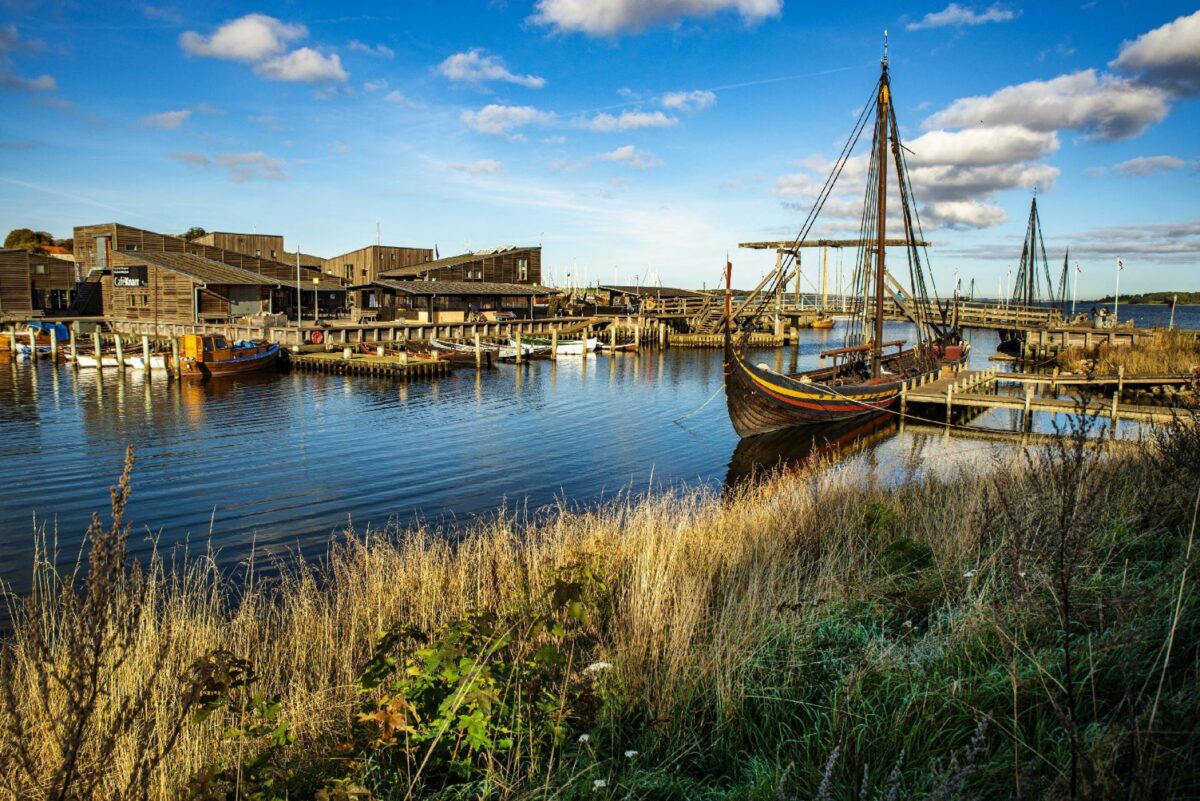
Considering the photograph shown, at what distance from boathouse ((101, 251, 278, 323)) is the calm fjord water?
14116 mm

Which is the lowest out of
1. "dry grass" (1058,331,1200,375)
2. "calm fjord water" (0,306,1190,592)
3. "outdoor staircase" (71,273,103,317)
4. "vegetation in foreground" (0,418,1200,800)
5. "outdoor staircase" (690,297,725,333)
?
"calm fjord water" (0,306,1190,592)

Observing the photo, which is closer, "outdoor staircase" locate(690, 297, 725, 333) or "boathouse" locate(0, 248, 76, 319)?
"boathouse" locate(0, 248, 76, 319)

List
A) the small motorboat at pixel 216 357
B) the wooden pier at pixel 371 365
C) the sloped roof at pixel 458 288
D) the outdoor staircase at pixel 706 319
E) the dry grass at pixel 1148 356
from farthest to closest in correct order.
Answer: the outdoor staircase at pixel 706 319
the sloped roof at pixel 458 288
the wooden pier at pixel 371 365
the small motorboat at pixel 216 357
the dry grass at pixel 1148 356

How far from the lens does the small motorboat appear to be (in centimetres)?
4041

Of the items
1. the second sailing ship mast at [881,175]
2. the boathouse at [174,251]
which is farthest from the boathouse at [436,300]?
the second sailing ship mast at [881,175]

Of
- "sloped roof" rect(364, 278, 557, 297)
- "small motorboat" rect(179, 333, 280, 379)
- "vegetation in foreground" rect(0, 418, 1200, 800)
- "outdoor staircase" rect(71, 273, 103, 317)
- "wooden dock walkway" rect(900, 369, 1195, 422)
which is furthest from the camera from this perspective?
"outdoor staircase" rect(71, 273, 103, 317)

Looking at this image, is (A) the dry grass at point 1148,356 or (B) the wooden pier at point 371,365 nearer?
(A) the dry grass at point 1148,356

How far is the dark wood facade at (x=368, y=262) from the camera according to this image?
75262mm

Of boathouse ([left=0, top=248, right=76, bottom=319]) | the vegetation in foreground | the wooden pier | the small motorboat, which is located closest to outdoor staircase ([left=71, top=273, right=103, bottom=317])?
boathouse ([left=0, top=248, right=76, bottom=319])

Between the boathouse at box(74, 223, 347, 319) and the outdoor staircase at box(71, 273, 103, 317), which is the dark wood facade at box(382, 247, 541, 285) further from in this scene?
the outdoor staircase at box(71, 273, 103, 317)

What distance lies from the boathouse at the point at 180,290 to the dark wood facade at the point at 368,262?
48.9 feet

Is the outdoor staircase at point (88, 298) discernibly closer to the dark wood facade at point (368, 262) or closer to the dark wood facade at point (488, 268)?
the dark wood facade at point (368, 262)

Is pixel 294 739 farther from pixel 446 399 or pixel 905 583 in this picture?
pixel 446 399

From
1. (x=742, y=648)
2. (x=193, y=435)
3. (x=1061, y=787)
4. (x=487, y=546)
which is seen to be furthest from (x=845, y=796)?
(x=193, y=435)
